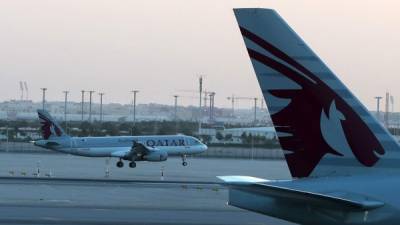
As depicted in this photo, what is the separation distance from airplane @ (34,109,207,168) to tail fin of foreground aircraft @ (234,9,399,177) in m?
52.0

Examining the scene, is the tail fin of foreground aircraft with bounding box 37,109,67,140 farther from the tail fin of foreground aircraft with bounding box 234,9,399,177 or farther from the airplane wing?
the airplane wing

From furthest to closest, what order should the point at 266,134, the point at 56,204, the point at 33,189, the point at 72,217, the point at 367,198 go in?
the point at 266,134 < the point at 33,189 < the point at 56,204 < the point at 72,217 < the point at 367,198

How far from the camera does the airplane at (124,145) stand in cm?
6712

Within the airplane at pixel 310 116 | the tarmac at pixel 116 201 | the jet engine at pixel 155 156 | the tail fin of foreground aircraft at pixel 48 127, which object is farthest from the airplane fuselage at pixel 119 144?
the airplane at pixel 310 116

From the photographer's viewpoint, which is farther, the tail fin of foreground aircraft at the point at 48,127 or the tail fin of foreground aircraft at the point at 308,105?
the tail fin of foreground aircraft at the point at 48,127

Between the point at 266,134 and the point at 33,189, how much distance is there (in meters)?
114

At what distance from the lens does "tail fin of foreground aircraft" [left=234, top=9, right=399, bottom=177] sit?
554 inches

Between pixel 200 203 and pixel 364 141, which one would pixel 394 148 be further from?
pixel 200 203

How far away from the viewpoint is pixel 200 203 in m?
33.0

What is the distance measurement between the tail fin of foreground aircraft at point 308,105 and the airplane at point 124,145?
171 ft

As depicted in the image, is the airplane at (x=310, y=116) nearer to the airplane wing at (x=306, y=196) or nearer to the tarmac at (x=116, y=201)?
the airplane wing at (x=306, y=196)

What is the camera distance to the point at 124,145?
69.8m

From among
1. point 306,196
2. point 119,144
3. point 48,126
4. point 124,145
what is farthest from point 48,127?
point 306,196

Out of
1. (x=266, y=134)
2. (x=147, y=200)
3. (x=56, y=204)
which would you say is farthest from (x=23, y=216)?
(x=266, y=134)
